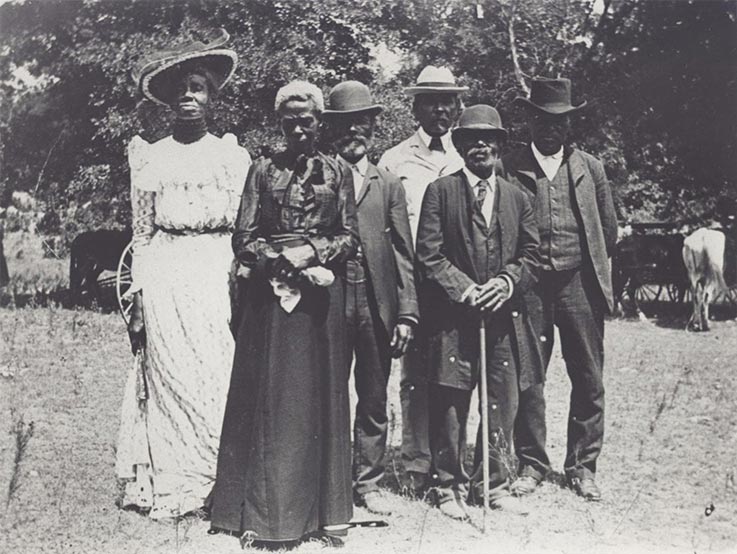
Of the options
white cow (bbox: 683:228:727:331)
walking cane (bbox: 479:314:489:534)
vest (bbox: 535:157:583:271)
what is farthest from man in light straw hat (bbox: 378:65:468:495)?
white cow (bbox: 683:228:727:331)

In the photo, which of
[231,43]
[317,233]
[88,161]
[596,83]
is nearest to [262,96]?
[231,43]

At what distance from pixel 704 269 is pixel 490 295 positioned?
9865mm

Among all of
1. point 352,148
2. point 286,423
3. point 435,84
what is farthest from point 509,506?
point 435,84

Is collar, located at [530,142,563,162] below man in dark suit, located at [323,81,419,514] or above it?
above

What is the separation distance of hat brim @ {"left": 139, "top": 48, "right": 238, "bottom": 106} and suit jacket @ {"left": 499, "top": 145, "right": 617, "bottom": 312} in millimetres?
1675

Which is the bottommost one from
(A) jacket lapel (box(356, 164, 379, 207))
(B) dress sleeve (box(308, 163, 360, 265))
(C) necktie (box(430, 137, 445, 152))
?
(B) dress sleeve (box(308, 163, 360, 265))

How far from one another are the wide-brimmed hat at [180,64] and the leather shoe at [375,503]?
2434 mm

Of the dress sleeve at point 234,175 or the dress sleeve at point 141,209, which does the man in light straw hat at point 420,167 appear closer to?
the dress sleeve at point 234,175

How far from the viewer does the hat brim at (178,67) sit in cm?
439

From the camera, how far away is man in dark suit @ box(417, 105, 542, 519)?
4.43 meters

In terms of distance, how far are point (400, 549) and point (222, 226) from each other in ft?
6.37

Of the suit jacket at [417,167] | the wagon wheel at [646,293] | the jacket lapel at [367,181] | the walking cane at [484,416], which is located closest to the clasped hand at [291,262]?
the jacket lapel at [367,181]

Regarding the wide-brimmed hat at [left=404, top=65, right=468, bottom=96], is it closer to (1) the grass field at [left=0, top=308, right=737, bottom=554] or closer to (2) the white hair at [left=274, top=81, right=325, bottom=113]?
(2) the white hair at [left=274, top=81, right=325, bottom=113]

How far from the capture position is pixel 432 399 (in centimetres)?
456
